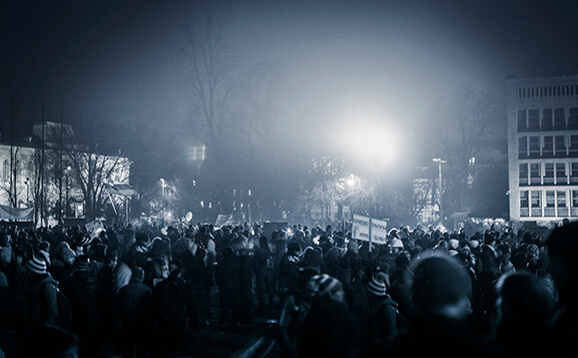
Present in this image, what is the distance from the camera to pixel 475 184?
282 feet

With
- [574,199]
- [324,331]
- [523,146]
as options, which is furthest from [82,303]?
[523,146]

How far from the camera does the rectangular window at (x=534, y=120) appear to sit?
66062 mm

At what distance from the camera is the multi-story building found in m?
64.0

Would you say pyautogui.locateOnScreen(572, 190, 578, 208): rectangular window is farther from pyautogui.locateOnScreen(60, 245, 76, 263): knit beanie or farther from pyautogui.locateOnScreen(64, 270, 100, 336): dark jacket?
pyautogui.locateOnScreen(64, 270, 100, 336): dark jacket

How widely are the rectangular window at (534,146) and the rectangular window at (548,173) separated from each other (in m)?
1.59

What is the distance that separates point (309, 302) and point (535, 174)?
65084 millimetres

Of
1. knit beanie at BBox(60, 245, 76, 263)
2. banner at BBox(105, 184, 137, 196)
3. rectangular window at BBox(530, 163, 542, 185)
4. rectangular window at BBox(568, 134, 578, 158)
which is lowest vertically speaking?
knit beanie at BBox(60, 245, 76, 263)

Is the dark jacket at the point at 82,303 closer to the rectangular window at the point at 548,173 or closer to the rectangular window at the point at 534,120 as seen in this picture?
the rectangular window at the point at 548,173

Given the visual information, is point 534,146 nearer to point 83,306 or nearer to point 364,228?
point 364,228

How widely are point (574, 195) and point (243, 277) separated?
58.6m

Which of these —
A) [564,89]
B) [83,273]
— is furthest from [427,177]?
[83,273]

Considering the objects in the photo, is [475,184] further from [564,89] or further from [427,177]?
[564,89]

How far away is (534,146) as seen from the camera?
66375 millimetres

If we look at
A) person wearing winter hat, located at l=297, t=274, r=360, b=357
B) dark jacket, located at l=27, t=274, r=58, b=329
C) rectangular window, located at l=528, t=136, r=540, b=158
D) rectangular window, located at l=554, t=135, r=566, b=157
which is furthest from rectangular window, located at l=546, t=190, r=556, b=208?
person wearing winter hat, located at l=297, t=274, r=360, b=357
